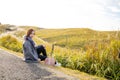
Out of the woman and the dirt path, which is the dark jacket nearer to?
the woman

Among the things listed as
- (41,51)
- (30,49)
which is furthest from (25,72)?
(41,51)

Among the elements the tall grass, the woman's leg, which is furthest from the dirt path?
the tall grass

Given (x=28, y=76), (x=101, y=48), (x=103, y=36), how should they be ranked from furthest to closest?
(x=103, y=36) → (x=101, y=48) → (x=28, y=76)

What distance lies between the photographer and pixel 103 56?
12.5m

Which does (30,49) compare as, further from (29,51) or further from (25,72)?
(25,72)

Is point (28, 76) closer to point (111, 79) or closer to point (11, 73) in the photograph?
point (11, 73)

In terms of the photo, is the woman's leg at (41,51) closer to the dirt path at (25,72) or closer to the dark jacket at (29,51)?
the dark jacket at (29,51)

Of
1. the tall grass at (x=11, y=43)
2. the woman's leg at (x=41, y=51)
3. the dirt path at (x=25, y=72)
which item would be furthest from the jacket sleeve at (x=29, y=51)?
the tall grass at (x=11, y=43)

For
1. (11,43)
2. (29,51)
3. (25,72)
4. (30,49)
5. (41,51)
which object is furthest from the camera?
(11,43)

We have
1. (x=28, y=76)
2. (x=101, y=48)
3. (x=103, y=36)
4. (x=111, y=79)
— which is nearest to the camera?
(x=28, y=76)

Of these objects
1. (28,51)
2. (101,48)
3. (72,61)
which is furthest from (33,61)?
(101,48)

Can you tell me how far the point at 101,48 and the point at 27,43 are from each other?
3.20 metres

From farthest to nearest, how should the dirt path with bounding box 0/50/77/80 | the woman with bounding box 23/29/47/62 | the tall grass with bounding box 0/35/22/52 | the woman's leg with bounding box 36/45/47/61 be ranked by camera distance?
1. the tall grass with bounding box 0/35/22/52
2. the woman's leg with bounding box 36/45/47/61
3. the woman with bounding box 23/29/47/62
4. the dirt path with bounding box 0/50/77/80

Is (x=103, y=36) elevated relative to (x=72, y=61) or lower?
elevated
